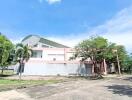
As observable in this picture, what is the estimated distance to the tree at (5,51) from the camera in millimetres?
39216

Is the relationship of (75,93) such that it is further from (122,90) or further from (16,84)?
(16,84)

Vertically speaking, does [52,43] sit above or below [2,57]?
above

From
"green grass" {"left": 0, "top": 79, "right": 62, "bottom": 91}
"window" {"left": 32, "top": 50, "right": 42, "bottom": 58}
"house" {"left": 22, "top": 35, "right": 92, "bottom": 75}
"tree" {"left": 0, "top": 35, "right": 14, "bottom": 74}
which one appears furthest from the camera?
"window" {"left": 32, "top": 50, "right": 42, "bottom": 58}

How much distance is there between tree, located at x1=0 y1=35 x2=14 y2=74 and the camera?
39216 millimetres

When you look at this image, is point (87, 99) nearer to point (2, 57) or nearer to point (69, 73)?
point (2, 57)

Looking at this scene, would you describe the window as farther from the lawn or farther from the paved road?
the paved road

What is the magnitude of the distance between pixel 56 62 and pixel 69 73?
137 inches

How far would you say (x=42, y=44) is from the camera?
2243 inches

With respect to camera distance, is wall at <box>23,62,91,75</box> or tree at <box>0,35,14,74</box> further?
wall at <box>23,62,91,75</box>

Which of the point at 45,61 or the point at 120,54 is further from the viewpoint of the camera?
the point at 120,54

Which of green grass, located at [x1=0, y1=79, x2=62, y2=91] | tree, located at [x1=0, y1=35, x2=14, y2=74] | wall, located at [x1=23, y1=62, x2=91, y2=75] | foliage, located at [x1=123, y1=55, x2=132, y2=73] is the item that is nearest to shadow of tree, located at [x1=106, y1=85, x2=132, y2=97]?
green grass, located at [x1=0, y1=79, x2=62, y2=91]

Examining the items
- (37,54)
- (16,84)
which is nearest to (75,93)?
(16,84)

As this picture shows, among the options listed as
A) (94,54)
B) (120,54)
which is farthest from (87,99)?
(120,54)

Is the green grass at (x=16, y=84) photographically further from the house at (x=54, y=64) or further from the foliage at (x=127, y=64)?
the foliage at (x=127, y=64)
